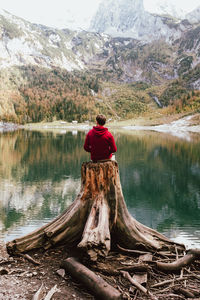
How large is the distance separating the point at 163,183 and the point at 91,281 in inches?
1059

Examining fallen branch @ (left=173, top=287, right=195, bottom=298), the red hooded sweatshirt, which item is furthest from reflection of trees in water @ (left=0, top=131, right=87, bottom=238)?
fallen branch @ (left=173, top=287, right=195, bottom=298)

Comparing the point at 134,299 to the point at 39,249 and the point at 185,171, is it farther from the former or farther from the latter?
the point at 185,171

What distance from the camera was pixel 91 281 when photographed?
6.43 m

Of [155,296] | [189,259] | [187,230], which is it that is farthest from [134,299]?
[187,230]

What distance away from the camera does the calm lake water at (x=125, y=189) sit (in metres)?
18.5

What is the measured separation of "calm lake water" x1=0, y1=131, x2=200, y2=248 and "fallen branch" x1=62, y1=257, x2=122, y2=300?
329 inches

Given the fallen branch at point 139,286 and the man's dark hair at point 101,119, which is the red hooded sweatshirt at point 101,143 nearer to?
the man's dark hair at point 101,119

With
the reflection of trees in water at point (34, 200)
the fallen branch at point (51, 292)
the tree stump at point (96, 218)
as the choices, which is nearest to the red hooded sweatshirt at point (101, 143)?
the tree stump at point (96, 218)

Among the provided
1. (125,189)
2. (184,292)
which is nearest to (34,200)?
(125,189)

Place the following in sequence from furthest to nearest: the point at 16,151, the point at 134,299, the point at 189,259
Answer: the point at 16,151, the point at 189,259, the point at 134,299

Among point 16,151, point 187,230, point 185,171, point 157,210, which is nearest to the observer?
point 187,230

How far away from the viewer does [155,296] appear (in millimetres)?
6414

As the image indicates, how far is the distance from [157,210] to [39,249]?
1537 cm

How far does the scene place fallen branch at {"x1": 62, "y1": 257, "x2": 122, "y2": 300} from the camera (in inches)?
231
